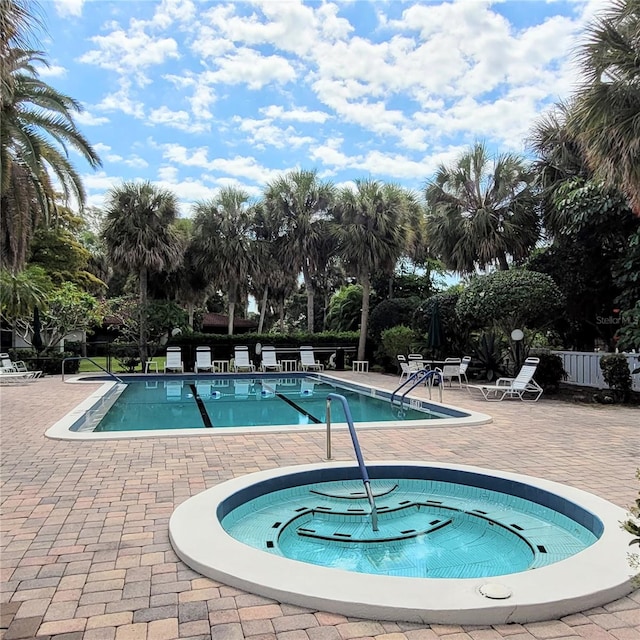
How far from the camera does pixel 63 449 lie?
6.52m

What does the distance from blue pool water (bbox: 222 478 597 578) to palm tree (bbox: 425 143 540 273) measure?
44.4 ft

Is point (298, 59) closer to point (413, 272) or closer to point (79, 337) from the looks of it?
point (413, 272)

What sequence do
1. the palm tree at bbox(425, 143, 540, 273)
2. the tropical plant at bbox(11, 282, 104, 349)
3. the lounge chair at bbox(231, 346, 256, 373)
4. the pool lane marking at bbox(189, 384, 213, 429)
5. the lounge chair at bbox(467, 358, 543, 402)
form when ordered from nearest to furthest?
the pool lane marking at bbox(189, 384, 213, 429), the lounge chair at bbox(467, 358, 543, 402), the palm tree at bbox(425, 143, 540, 273), the tropical plant at bbox(11, 282, 104, 349), the lounge chair at bbox(231, 346, 256, 373)

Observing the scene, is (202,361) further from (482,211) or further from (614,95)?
(614,95)

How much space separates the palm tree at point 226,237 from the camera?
77.4 ft

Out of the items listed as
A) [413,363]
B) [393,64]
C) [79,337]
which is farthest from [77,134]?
[79,337]

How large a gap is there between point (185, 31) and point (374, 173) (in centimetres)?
1416

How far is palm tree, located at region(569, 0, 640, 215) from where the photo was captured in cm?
930

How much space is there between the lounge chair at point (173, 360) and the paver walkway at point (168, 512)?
9.97 metres

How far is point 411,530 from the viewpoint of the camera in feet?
14.6

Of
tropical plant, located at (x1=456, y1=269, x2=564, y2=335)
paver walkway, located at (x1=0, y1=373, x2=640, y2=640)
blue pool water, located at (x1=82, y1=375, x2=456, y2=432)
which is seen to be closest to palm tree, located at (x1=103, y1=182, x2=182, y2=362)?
blue pool water, located at (x1=82, y1=375, x2=456, y2=432)

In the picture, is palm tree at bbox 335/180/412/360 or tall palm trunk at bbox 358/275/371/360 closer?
palm tree at bbox 335/180/412/360

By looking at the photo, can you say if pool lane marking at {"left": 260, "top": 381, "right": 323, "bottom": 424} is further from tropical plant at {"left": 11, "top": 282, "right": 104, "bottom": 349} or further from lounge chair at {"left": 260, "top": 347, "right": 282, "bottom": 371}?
tropical plant at {"left": 11, "top": 282, "right": 104, "bottom": 349}

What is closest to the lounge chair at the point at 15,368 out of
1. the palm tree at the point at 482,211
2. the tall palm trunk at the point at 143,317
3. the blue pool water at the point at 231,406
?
the blue pool water at the point at 231,406
